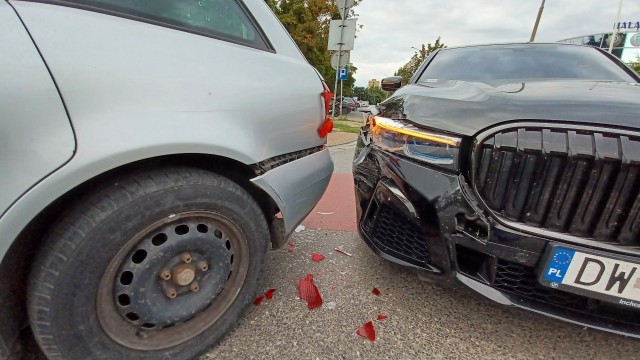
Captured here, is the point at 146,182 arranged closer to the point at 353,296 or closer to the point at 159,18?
the point at 159,18

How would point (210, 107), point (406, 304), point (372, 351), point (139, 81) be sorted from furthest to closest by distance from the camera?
point (406, 304)
point (372, 351)
point (210, 107)
point (139, 81)

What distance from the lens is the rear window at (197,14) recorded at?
107 centimetres

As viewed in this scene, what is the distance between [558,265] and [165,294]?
142 cm

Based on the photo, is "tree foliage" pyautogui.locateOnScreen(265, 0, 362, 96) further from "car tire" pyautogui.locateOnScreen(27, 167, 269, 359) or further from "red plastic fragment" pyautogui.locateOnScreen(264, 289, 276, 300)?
"car tire" pyautogui.locateOnScreen(27, 167, 269, 359)

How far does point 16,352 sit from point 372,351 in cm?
128

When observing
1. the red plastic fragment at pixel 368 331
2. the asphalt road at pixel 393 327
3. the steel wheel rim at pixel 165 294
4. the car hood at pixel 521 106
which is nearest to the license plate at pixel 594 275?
the asphalt road at pixel 393 327

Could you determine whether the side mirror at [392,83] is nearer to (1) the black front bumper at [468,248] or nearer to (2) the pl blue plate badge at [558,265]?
(1) the black front bumper at [468,248]

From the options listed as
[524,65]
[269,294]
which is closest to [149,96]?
[269,294]

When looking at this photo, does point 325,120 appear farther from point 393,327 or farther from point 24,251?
point 24,251

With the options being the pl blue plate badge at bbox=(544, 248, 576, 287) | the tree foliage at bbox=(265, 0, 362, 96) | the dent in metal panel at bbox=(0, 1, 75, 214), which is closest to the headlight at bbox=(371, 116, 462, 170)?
the pl blue plate badge at bbox=(544, 248, 576, 287)

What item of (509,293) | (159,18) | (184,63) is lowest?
(509,293)

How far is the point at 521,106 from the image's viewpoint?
1.24 meters

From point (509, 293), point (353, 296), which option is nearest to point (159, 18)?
point (353, 296)

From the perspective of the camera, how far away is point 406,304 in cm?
169
